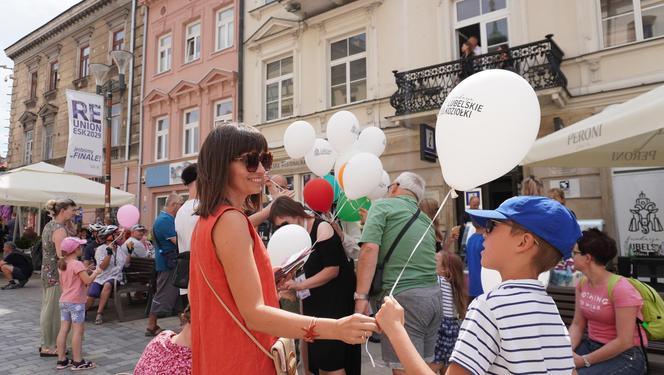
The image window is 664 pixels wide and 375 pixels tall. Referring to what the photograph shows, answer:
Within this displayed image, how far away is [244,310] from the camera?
1379mm

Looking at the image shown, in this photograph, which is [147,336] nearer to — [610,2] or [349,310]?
[349,310]

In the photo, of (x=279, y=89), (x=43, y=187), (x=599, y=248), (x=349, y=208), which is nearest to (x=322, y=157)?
(x=349, y=208)

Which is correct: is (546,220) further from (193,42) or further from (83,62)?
(83,62)

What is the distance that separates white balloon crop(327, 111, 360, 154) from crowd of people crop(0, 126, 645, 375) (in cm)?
114

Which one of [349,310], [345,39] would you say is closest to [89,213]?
[345,39]

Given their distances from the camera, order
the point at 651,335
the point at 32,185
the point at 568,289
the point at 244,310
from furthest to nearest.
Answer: the point at 32,185
the point at 568,289
the point at 651,335
the point at 244,310

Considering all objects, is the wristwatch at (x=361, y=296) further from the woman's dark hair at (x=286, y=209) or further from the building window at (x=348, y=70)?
the building window at (x=348, y=70)

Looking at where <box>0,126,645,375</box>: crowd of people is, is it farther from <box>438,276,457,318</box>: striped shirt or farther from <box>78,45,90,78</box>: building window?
<box>78,45,90,78</box>: building window

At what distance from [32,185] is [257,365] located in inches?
428

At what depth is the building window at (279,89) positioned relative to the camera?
13109 mm

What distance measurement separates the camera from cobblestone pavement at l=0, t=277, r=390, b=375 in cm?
439

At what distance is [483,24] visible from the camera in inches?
376

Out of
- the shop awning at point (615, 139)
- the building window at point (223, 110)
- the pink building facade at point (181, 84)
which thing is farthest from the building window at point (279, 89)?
the shop awning at point (615, 139)

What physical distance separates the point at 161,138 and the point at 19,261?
7.94m
